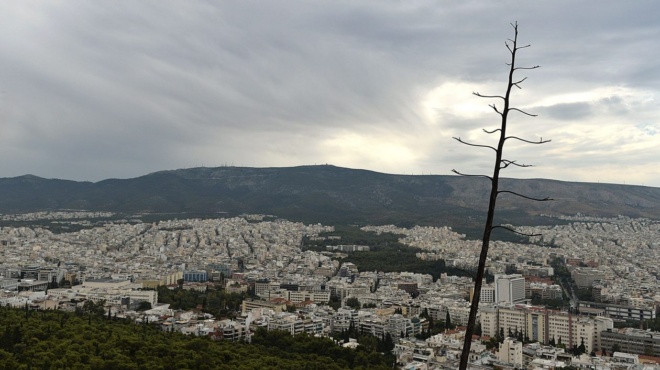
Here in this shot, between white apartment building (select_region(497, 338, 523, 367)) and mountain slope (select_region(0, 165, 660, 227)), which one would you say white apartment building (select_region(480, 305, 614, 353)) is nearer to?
white apartment building (select_region(497, 338, 523, 367))

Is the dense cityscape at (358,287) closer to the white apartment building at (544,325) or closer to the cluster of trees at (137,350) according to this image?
the white apartment building at (544,325)

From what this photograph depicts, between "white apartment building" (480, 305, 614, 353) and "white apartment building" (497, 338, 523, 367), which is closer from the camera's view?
"white apartment building" (497, 338, 523, 367)

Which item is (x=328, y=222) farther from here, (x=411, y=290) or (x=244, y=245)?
(x=411, y=290)

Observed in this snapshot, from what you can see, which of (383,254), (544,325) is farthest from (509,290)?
(383,254)

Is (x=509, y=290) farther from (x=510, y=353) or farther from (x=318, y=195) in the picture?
(x=318, y=195)

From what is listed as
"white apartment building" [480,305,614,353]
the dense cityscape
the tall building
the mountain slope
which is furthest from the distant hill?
"white apartment building" [480,305,614,353]

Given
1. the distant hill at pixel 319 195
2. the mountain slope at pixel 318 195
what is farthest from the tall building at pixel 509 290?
the mountain slope at pixel 318 195
